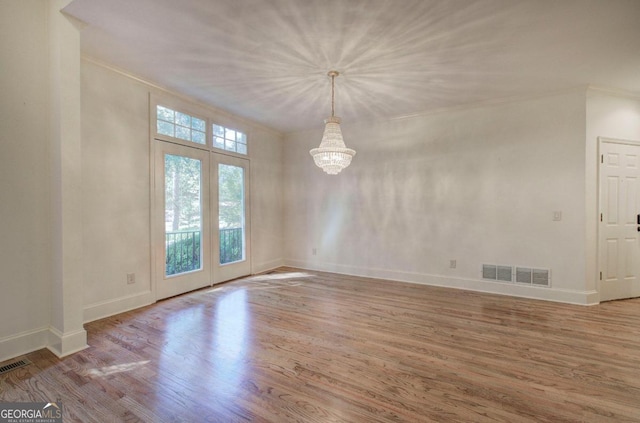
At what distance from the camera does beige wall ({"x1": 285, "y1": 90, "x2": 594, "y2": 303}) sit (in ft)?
12.0

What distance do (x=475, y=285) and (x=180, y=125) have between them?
488 cm

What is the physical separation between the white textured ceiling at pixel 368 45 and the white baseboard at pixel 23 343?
2.69m

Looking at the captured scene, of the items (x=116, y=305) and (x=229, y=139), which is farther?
(x=229, y=139)

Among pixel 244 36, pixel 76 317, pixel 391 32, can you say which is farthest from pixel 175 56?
pixel 76 317

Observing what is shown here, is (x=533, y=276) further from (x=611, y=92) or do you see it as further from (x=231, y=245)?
(x=231, y=245)

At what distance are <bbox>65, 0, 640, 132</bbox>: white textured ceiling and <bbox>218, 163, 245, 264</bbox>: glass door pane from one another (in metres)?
1.29

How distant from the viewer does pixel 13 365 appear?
2.15 meters

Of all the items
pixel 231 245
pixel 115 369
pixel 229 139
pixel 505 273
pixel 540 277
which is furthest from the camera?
pixel 231 245

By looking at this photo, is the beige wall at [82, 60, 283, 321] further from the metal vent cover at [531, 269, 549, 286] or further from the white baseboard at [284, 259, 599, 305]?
the metal vent cover at [531, 269, 549, 286]

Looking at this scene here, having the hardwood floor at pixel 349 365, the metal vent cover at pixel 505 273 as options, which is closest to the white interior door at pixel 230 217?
the hardwood floor at pixel 349 365

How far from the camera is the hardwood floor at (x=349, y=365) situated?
5.61 ft

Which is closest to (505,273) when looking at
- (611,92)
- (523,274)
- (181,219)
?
(523,274)

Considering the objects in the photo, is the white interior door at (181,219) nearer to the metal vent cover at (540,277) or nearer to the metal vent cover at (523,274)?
the metal vent cover at (523,274)

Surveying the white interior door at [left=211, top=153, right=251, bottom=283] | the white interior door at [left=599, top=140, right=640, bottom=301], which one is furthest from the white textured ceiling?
the white interior door at [left=211, top=153, right=251, bottom=283]
